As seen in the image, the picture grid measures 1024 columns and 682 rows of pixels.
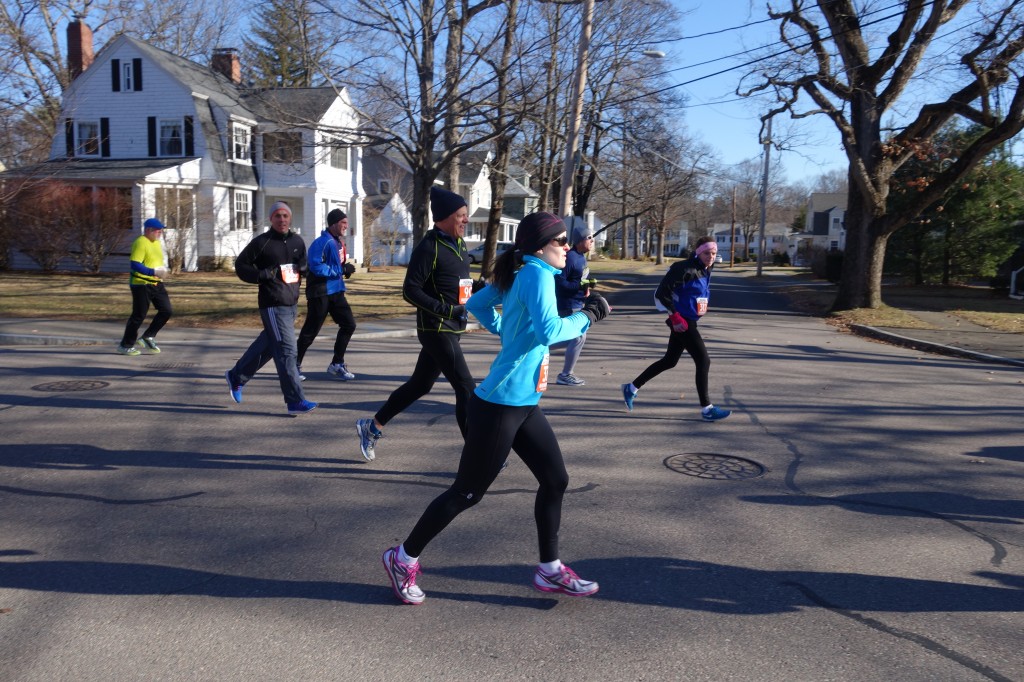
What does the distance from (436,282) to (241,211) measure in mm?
29966

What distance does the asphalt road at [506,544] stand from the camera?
3.46m

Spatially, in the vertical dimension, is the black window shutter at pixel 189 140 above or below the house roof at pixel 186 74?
below

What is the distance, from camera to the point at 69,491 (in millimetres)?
5512

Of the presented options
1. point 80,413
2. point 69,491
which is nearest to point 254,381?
point 80,413

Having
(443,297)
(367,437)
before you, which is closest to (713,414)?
(443,297)

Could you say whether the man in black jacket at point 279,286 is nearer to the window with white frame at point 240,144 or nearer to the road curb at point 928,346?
the road curb at point 928,346

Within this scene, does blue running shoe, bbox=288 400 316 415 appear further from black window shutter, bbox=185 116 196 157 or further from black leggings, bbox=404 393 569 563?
black window shutter, bbox=185 116 196 157

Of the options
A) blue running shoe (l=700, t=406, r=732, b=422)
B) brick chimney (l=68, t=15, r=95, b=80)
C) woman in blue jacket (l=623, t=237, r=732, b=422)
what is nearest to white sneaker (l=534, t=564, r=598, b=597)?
woman in blue jacket (l=623, t=237, r=732, b=422)

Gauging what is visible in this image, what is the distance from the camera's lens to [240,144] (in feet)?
110

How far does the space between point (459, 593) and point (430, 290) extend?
2.54 m

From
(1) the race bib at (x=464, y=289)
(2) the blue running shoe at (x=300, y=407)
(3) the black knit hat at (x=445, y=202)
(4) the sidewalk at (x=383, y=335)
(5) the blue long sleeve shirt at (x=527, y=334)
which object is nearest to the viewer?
(5) the blue long sleeve shirt at (x=527, y=334)

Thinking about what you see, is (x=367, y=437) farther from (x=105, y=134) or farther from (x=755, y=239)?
(x=755, y=239)

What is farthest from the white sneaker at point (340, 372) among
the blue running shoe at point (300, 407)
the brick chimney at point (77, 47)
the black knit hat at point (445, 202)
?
the brick chimney at point (77, 47)

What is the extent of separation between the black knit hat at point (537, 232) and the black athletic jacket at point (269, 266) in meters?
4.02
